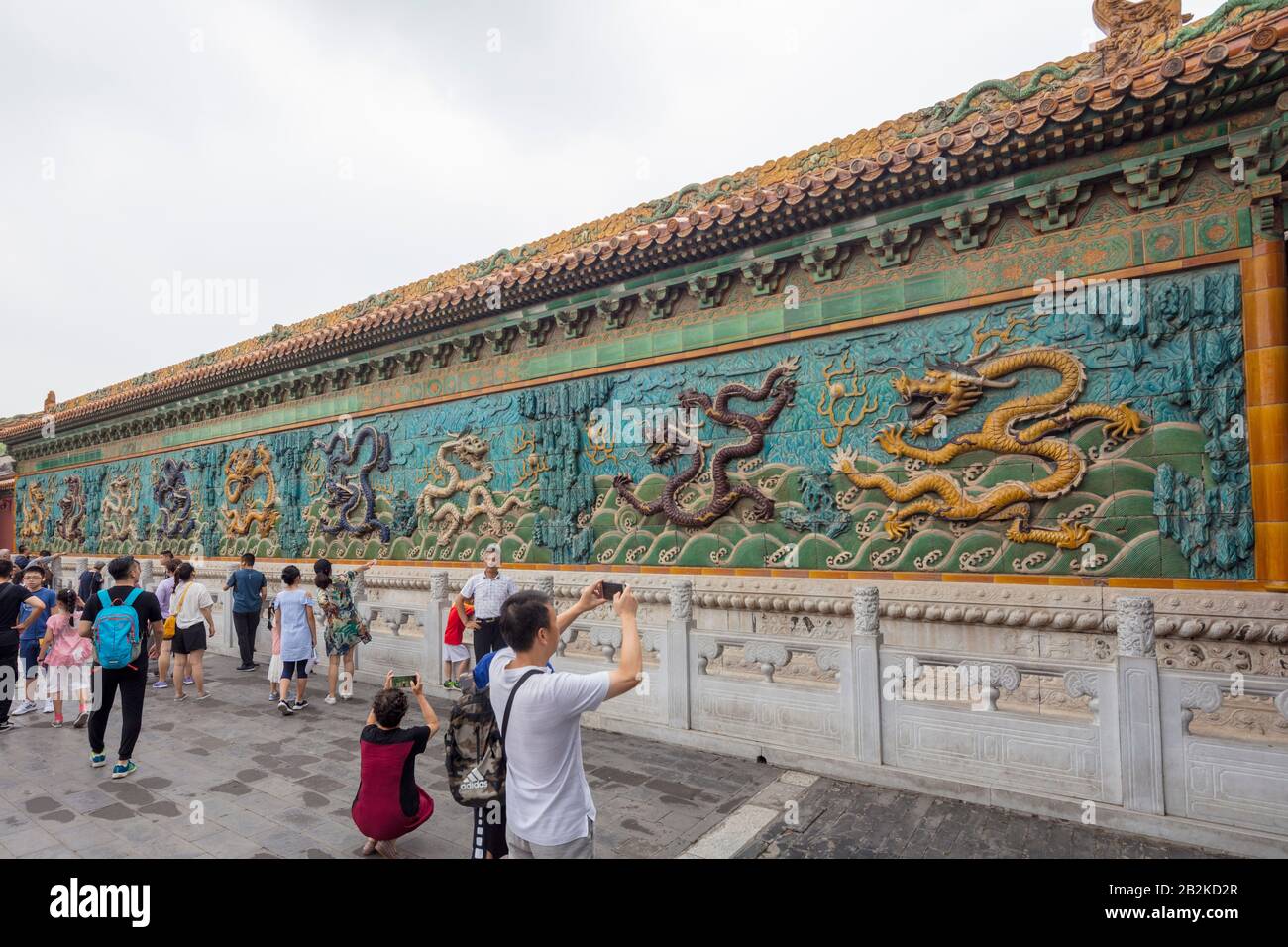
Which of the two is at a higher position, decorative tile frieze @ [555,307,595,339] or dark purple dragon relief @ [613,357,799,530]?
decorative tile frieze @ [555,307,595,339]

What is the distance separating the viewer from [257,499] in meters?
11.6

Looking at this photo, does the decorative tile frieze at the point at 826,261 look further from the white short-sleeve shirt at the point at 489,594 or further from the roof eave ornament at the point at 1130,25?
the white short-sleeve shirt at the point at 489,594

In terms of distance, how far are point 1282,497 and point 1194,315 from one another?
4.25ft

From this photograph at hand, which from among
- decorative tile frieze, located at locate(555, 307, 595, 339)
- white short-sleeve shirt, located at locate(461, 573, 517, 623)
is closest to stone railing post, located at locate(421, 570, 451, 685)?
white short-sleeve shirt, located at locate(461, 573, 517, 623)

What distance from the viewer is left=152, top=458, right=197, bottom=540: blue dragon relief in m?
13.0

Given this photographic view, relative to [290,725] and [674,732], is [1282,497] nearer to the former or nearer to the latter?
[674,732]

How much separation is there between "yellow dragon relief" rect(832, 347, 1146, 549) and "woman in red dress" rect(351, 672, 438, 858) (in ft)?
12.9

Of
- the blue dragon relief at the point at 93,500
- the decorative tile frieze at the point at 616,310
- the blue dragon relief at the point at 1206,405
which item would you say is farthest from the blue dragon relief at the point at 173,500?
the blue dragon relief at the point at 1206,405

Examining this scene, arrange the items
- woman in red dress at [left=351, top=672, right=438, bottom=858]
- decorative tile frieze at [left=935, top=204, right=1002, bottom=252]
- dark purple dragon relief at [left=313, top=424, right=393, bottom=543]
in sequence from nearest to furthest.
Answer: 1. woman in red dress at [left=351, top=672, right=438, bottom=858]
2. decorative tile frieze at [left=935, top=204, right=1002, bottom=252]
3. dark purple dragon relief at [left=313, top=424, right=393, bottom=543]

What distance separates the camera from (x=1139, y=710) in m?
4.04

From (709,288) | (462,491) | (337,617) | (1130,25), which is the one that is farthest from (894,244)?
(337,617)

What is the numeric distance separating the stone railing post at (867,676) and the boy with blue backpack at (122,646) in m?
5.42

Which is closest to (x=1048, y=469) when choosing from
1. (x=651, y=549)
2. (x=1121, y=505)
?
(x=1121, y=505)

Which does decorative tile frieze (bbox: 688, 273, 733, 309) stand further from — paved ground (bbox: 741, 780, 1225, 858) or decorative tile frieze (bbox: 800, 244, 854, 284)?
paved ground (bbox: 741, 780, 1225, 858)
